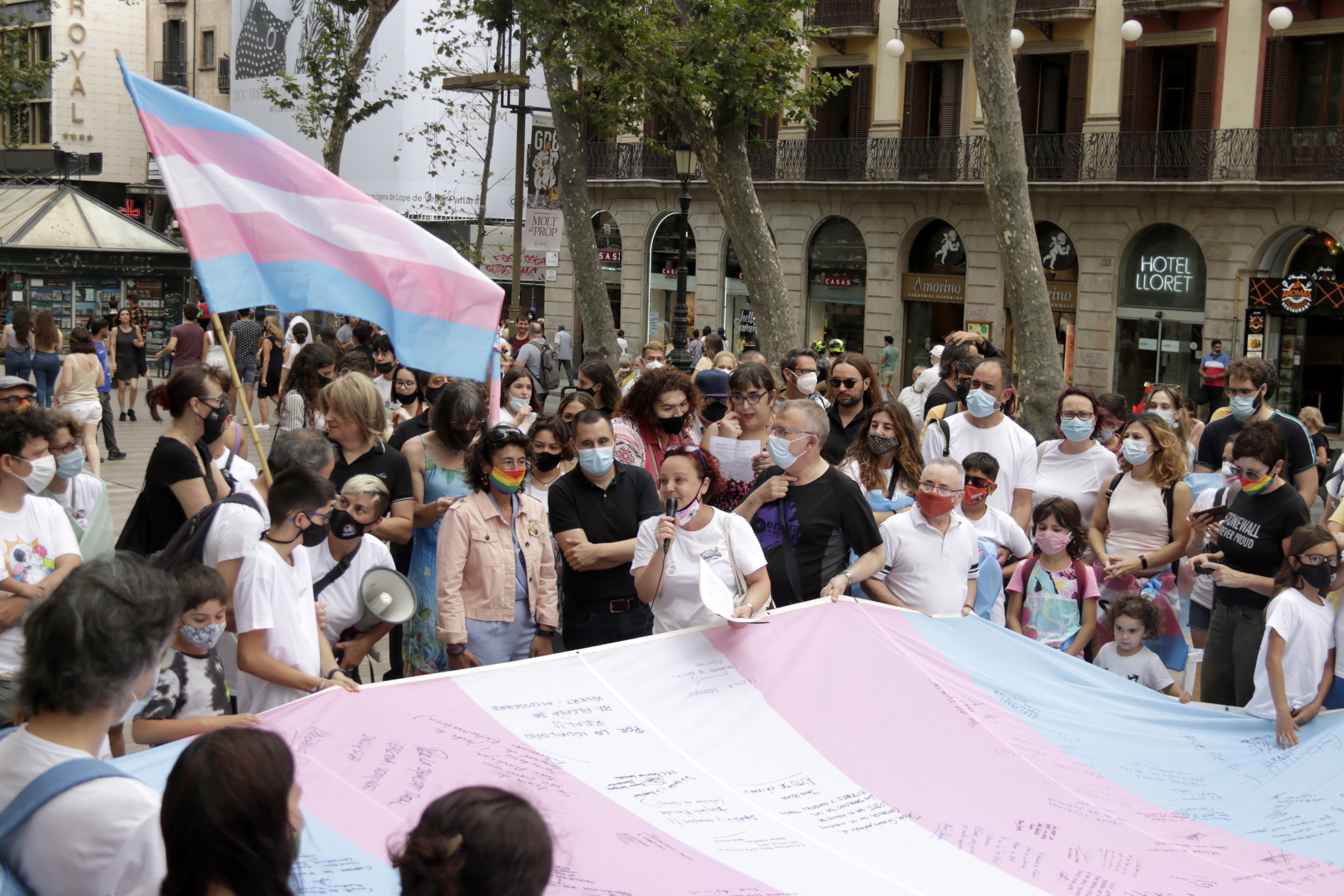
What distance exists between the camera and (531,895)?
2346 millimetres

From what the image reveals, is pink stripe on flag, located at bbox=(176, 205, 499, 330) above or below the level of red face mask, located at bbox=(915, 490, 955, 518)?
above

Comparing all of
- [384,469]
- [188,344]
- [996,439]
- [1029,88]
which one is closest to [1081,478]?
[996,439]

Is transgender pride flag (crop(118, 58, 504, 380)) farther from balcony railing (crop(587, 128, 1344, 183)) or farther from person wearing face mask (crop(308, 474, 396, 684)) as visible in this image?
balcony railing (crop(587, 128, 1344, 183))

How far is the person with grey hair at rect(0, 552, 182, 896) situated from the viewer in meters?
2.69

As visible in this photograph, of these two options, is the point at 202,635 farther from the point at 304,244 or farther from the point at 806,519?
the point at 806,519

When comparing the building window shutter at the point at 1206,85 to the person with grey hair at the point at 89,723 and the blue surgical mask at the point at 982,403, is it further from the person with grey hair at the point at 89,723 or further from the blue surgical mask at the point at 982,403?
the person with grey hair at the point at 89,723

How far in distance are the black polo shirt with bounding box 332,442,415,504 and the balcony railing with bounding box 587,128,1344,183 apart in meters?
14.5

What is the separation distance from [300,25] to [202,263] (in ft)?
150

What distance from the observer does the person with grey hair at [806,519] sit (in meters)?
5.90

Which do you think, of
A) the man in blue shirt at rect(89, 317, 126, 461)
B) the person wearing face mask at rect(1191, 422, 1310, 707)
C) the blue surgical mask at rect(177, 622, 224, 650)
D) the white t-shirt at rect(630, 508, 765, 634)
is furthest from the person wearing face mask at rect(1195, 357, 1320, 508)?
the man in blue shirt at rect(89, 317, 126, 461)

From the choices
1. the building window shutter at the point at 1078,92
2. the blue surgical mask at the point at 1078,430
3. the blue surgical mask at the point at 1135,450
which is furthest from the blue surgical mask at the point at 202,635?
the building window shutter at the point at 1078,92

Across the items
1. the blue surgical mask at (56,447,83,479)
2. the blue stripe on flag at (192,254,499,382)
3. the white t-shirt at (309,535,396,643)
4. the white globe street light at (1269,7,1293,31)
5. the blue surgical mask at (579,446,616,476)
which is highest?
the white globe street light at (1269,7,1293,31)

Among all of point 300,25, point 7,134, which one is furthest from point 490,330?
point 7,134

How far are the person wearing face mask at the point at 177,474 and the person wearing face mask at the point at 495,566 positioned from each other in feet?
3.48
